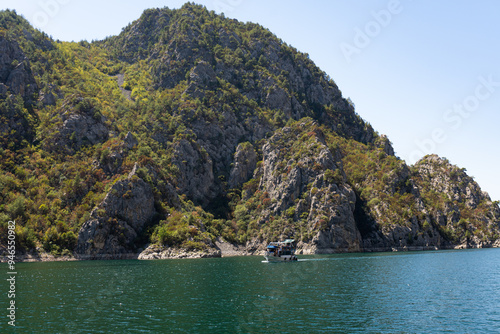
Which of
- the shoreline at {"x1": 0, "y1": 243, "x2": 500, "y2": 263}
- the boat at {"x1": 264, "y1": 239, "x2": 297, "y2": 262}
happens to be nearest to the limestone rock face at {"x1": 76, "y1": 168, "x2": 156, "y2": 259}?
the shoreline at {"x1": 0, "y1": 243, "x2": 500, "y2": 263}

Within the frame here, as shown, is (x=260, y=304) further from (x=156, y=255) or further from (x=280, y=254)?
(x=156, y=255)

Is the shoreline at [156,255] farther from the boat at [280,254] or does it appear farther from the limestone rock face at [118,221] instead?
the boat at [280,254]

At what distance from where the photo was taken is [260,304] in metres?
53.1

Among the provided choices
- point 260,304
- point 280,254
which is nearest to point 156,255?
point 280,254

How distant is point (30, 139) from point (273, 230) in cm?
13505

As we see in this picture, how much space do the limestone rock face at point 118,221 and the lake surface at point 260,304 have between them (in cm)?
7326

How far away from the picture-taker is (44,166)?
590 ft

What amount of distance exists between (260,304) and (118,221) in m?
127

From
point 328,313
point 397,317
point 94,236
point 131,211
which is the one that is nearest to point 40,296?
point 328,313

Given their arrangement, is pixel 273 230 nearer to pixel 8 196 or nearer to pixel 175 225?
pixel 175 225

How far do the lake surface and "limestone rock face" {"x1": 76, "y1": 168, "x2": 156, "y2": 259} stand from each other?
73.3 meters

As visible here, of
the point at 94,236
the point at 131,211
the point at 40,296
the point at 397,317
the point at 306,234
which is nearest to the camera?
the point at 397,317

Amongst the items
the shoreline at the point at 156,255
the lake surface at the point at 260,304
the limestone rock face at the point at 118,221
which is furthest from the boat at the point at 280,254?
the limestone rock face at the point at 118,221

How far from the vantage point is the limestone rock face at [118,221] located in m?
155
